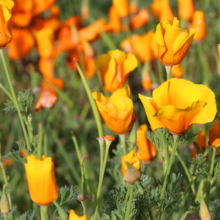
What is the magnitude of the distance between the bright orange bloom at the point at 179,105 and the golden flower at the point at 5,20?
0.85 ft

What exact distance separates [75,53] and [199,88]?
3.34ft

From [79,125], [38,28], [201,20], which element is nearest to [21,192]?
[79,125]

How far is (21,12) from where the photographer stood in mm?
1456

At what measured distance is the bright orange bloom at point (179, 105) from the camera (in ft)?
1.75

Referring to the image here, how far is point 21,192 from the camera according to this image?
1.30 m

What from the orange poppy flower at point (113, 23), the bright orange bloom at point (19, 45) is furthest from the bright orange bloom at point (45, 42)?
the orange poppy flower at point (113, 23)

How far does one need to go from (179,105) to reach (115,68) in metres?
0.17

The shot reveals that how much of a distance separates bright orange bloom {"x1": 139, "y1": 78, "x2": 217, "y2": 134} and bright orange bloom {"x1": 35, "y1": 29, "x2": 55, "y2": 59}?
0.86 m

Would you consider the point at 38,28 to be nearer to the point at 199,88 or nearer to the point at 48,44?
the point at 48,44

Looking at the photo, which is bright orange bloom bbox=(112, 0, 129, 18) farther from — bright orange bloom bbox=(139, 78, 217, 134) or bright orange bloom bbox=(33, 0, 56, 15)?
bright orange bloom bbox=(139, 78, 217, 134)

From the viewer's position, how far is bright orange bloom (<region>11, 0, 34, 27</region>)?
1.43 metres

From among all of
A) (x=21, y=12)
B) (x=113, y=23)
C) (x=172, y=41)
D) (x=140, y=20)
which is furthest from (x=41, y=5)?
(x=172, y=41)

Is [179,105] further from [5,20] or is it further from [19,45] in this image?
[19,45]

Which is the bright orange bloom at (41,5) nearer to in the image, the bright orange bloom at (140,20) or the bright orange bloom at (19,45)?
the bright orange bloom at (19,45)
